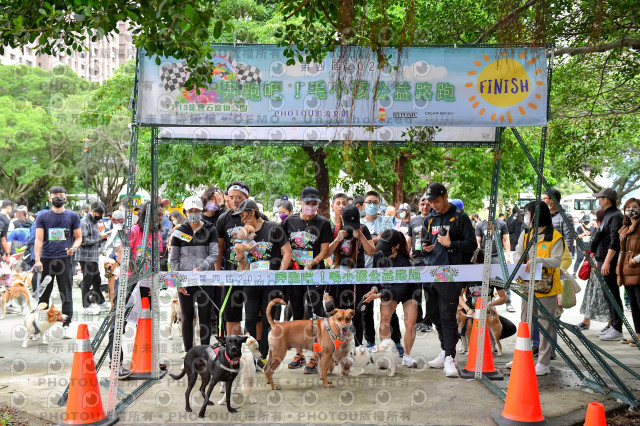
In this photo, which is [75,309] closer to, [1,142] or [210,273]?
[210,273]

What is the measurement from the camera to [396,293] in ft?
23.1

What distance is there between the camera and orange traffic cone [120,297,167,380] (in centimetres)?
650

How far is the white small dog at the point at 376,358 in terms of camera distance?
6.66 metres

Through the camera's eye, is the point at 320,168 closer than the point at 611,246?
No

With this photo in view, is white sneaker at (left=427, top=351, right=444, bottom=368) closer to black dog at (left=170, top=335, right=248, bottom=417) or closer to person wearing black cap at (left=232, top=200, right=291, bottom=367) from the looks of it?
person wearing black cap at (left=232, top=200, right=291, bottom=367)

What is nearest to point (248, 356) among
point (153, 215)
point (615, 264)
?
point (153, 215)

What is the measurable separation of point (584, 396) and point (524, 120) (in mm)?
2724

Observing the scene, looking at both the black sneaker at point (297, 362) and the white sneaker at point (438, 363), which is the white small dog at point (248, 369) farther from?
the white sneaker at point (438, 363)

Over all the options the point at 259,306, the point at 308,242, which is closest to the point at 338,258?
the point at 308,242

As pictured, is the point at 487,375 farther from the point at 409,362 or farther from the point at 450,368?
the point at 409,362

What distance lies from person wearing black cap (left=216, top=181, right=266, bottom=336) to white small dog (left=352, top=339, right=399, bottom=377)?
135 centimetres

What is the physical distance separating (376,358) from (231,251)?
198 centimetres

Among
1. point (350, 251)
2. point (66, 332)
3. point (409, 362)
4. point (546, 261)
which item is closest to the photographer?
point (546, 261)

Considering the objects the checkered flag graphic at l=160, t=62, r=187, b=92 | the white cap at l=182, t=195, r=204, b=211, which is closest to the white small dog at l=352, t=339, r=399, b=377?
the white cap at l=182, t=195, r=204, b=211
